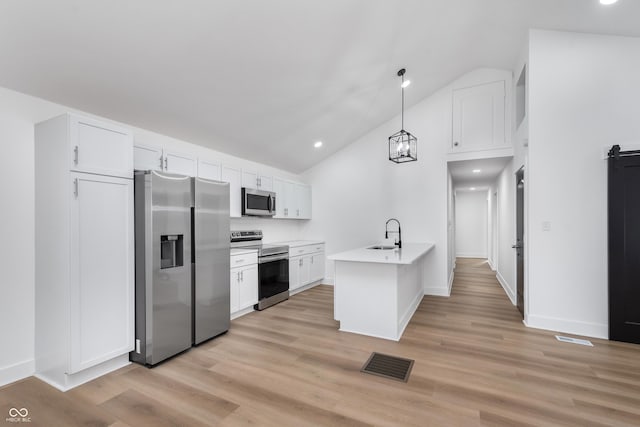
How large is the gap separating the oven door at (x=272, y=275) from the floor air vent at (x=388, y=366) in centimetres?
205

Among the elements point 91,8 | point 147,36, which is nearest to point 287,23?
point 147,36

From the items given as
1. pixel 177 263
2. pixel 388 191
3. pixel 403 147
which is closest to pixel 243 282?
pixel 177 263

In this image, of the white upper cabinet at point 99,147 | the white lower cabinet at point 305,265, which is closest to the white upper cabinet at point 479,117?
the white lower cabinet at point 305,265

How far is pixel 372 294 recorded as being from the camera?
11.3 feet

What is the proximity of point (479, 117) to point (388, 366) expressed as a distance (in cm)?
422

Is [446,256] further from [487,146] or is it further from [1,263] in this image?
[1,263]

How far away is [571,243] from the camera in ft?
11.4

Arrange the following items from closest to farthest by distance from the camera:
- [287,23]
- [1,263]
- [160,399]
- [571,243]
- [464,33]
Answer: [160,399]
[1,263]
[287,23]
[571,243]
[464,33]

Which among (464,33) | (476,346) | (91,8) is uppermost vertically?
(464,33)

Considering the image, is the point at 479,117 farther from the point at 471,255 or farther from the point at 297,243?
the point at 471,255

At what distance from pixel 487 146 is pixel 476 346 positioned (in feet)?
10.6

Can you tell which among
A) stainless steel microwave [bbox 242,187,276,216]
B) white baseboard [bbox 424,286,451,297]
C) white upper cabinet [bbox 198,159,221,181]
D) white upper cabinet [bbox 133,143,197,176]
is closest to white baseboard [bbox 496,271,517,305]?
white baseboard [bbox 424,286,451,297]

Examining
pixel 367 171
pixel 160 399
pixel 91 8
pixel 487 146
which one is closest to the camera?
pixel 91 8

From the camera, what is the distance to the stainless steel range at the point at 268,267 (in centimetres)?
443
